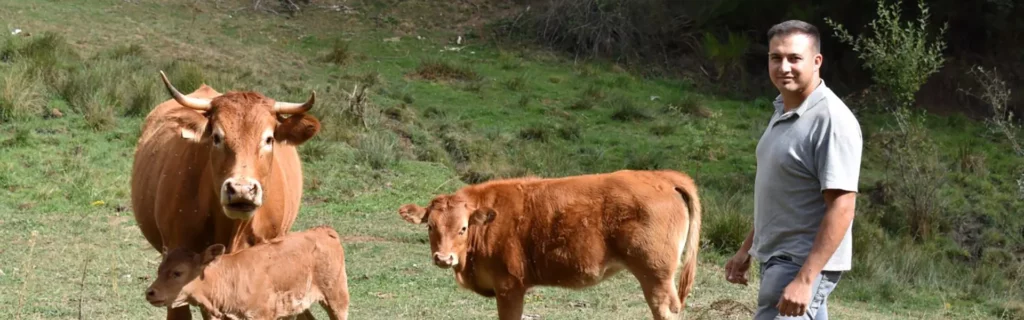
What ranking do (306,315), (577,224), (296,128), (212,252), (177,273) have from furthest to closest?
1. (577,224)
2. (306,315)
3. (296,128)
4. (212,252)
5. (177,273)

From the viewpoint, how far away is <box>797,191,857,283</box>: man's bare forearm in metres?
5.21

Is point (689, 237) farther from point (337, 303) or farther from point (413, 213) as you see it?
point (337, 303)

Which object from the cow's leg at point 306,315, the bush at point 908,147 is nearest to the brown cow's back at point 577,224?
the cow's leg at point 306,315

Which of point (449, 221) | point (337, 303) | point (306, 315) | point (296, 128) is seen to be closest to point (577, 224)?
point (449, 221)

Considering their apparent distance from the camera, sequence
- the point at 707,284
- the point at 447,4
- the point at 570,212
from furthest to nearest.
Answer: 1. the point at 447,4
2. the point at 707,284
3. the point at 570,212

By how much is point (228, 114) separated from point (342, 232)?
581 cm

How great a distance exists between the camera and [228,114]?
710 cm

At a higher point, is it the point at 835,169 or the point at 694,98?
the point at 835,169

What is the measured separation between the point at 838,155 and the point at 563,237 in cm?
361

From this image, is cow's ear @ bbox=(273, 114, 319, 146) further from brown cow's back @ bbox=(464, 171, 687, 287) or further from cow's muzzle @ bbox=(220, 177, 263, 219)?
brown cow's back @ bbox=(464, 171, 687, 287)

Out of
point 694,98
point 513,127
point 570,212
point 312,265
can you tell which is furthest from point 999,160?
point 312,265

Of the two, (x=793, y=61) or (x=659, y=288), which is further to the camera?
(x=659, y=288)

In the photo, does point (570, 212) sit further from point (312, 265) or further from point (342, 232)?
point (342, 232)

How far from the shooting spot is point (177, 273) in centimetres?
694
